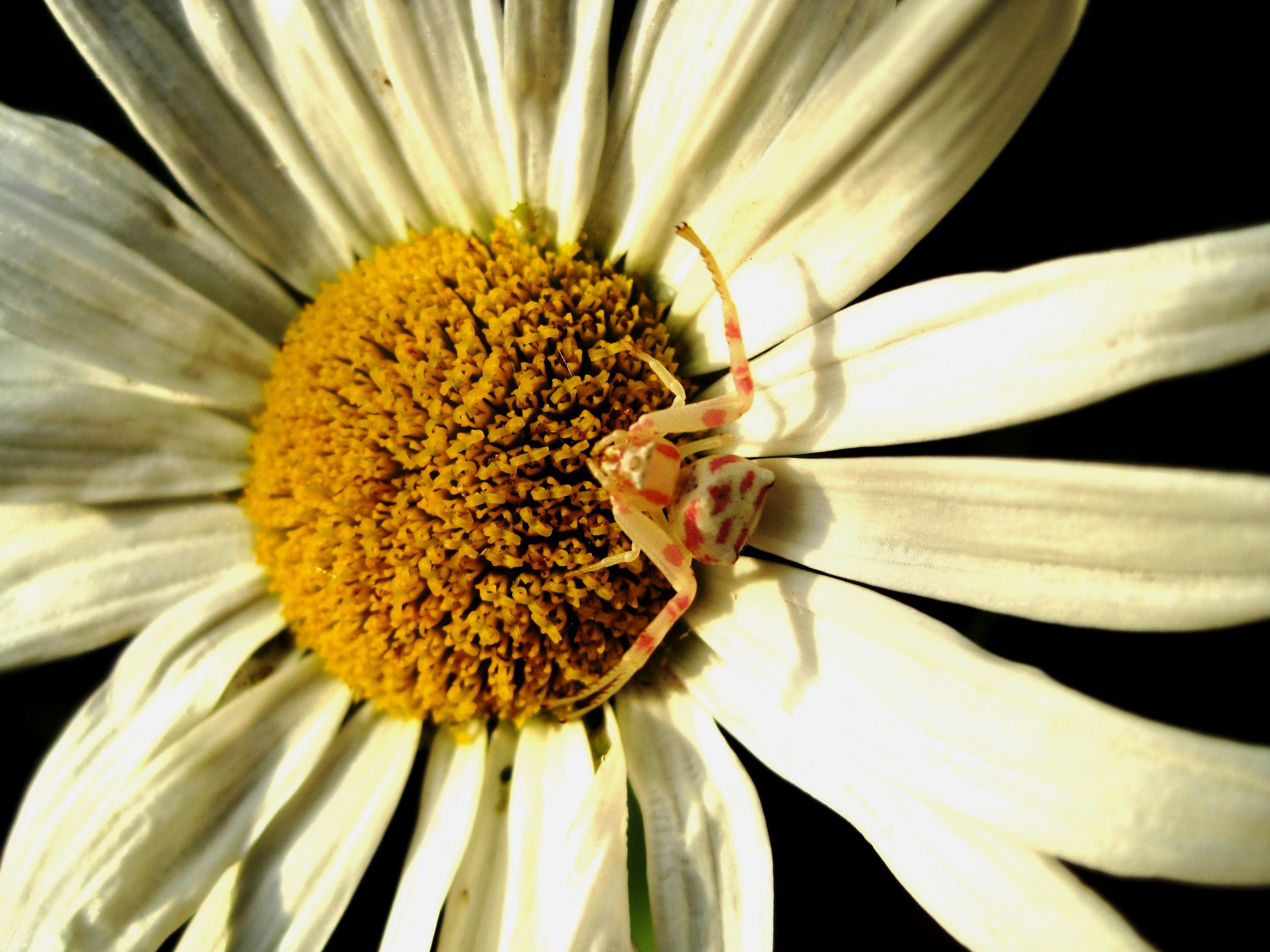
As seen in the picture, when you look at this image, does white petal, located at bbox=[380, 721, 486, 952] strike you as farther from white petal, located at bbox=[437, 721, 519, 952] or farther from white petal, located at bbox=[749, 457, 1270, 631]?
white petal, located at bbox=[749, 457, 1270, 631]

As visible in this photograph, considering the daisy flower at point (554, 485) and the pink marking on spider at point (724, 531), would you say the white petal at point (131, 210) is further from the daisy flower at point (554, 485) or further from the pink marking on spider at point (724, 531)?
the pink marking on spider at point (724, 531)

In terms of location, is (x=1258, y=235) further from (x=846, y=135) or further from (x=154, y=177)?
(x=154, y=177)

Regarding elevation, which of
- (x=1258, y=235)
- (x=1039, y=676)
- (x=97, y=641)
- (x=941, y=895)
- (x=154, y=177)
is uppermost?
(x=154, y=177)

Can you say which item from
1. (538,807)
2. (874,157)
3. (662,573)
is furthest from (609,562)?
(874,157)

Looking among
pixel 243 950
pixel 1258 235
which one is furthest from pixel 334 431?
pixel 1258 235

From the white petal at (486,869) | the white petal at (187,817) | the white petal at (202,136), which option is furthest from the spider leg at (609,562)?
the white petal at (202,136)

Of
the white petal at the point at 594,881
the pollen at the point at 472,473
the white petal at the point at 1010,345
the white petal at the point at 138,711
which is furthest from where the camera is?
the white petal at the point at 138,711
